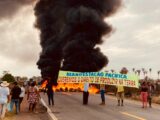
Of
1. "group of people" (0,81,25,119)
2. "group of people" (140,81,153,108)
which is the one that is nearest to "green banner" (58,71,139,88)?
"group of people" (140,81,153,108)

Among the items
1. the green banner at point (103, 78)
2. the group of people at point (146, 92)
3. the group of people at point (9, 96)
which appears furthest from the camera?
the green banner at point (103, 78)

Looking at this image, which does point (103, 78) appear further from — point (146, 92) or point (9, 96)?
point (9, 96)

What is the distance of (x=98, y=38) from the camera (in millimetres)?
64250

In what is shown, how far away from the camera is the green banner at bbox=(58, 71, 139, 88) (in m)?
32.7

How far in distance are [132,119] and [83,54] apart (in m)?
42.3

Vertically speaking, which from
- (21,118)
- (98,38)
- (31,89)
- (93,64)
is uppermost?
(98,38)

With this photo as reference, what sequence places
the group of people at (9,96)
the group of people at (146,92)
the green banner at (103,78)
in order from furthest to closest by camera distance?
the green banner at (103,78), the group of people at (146,92), the group of people at (9,96)

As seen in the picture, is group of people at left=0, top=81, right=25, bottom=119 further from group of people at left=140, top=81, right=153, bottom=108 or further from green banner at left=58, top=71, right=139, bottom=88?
green banner at left=58, top=71, right=139, bottom=88

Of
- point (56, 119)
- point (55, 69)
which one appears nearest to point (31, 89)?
point (56, 119)

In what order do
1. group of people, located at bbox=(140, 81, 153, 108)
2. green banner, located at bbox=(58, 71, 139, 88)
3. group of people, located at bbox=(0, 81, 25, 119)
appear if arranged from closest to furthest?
group of people, located at bbox=(0, 81, 25, 119), group of people, located at bbox=(140, 81, 153, 108), green banner, located at bbox=(58, 71, 139, 88)

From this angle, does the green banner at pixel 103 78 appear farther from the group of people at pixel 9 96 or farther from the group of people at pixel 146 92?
the group of people at pixel 9 96

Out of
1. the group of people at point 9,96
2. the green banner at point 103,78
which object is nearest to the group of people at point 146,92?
the green banner at point 103,78

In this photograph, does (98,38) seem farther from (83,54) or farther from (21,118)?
(21,118)

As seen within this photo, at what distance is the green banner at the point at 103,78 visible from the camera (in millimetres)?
32675
